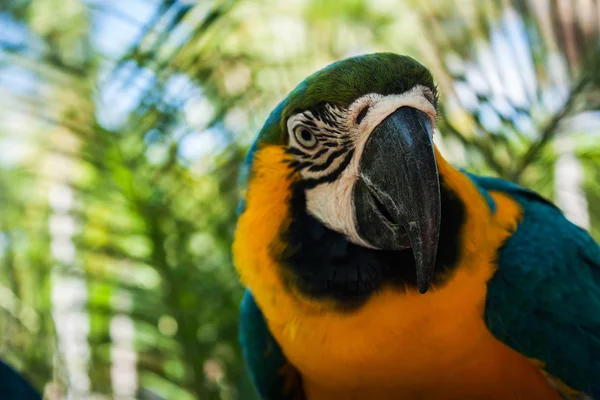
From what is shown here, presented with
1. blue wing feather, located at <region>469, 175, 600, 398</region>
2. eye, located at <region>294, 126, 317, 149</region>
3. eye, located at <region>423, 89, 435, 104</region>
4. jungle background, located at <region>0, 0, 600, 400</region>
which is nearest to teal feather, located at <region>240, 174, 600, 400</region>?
blue wing feather, located at <region>469, 175, 600, 398</region>

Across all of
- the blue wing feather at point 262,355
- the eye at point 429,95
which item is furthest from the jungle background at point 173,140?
the eye at point 429,95

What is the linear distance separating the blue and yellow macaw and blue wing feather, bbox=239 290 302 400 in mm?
163

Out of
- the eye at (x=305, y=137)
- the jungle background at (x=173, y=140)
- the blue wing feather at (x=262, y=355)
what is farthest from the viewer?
the jungle background at (x=173, y=140)

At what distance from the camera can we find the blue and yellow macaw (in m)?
1.12

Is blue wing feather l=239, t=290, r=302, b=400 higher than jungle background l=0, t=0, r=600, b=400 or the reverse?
the reverse

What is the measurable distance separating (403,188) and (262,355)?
0.73 m

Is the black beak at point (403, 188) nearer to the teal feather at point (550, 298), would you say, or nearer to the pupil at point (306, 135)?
the pupil at point (306, 135)

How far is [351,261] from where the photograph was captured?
1.21 m

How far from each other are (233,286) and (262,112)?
2.20ft

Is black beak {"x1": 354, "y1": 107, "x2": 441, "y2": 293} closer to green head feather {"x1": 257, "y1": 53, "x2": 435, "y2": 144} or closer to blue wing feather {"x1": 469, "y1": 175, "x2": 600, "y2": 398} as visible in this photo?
green head feather {"x1": 257, "y1": 53, "x2": 435, "y2": 144}

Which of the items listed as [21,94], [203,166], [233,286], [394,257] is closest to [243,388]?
[233,286]

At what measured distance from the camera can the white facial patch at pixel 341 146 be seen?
44.1 inches

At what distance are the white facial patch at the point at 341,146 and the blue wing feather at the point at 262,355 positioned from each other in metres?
0.48

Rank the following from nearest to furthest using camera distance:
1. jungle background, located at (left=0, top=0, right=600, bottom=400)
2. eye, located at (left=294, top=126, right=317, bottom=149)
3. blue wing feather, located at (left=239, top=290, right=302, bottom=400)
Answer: eye, located at (left=294, top=126, right=317, bottom=149) < blue wing feather, located at (left=239, top=290, right=302, bottom=400) < jungle background, located at (left=0, top=0, right=600, bottom=400)
